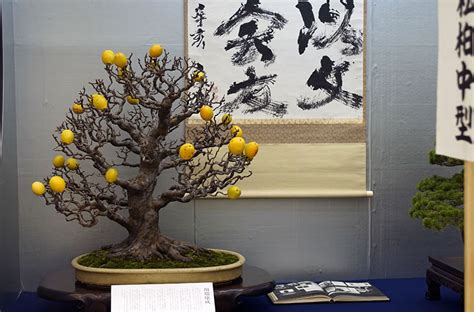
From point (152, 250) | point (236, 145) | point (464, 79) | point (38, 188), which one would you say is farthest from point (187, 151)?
point (464, 79)

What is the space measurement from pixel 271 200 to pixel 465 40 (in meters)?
1.68

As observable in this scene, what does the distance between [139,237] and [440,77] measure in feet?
4.49

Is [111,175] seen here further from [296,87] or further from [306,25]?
[306,25]

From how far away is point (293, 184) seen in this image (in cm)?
321

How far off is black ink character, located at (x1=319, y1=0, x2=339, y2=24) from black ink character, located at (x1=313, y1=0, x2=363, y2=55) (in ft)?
0.14

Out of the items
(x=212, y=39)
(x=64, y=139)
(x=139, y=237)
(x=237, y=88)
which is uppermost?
(x=212, y=39)

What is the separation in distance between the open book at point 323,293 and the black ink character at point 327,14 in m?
1.11

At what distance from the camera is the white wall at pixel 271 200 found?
310 centimetres

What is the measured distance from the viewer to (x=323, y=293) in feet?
9.62

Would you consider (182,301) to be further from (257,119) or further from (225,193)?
(257,119)

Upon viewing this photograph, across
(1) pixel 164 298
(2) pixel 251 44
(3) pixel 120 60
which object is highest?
(2) pixel 251 44

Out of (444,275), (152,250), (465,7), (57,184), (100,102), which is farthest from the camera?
(444,275)

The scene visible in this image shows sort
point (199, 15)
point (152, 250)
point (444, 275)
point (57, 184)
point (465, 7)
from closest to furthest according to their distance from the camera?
point (465, 7), point (57, 184), point (152, 250), point (444, 275), point (199, 15)

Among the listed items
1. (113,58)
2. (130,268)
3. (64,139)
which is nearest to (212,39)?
(113,58)
